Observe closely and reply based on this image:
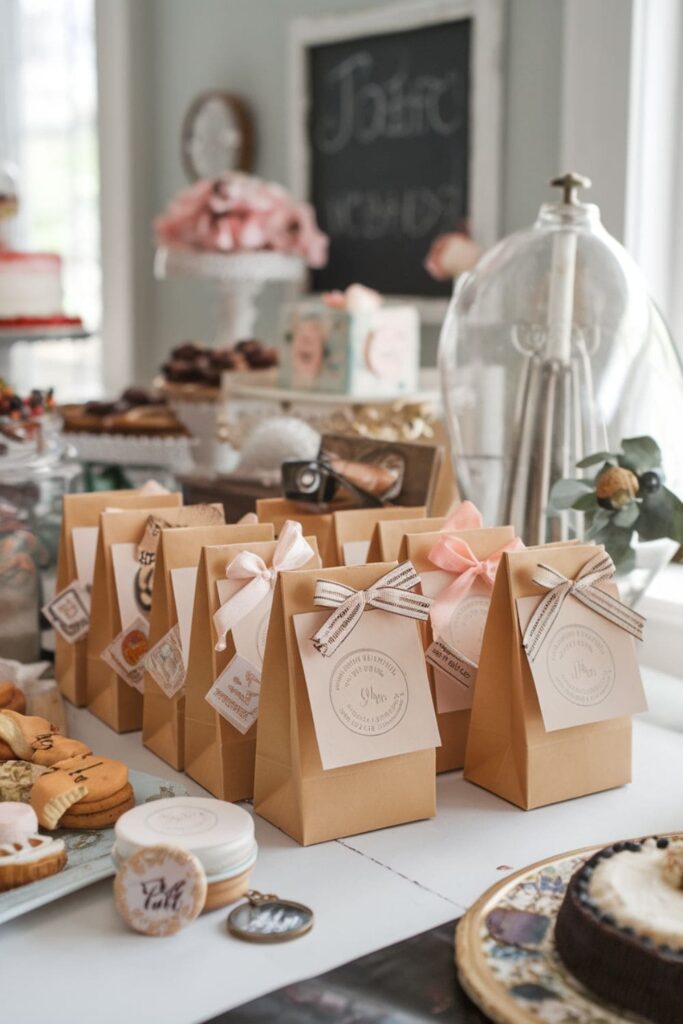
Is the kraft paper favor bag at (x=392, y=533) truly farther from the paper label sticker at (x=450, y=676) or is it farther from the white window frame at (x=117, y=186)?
the white window frame at (x=117, y=186)

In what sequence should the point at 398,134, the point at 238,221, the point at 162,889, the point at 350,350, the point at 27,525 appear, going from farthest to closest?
the point at 398,134, the point at 238,221, the point at 350,350, the point at 27,525, the point at 162,889

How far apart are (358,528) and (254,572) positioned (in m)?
0.23

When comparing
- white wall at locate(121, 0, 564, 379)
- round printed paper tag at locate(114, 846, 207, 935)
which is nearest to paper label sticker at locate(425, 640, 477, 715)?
round printed paper tag at locate(114, 846, 207, 935)

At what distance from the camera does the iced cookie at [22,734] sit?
3.18ft

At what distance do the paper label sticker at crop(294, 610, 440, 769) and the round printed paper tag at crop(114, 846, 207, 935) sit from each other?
Answer: 0.14 meters

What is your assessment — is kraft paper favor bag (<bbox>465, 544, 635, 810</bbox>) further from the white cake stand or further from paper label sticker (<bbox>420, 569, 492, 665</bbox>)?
the white cake stand

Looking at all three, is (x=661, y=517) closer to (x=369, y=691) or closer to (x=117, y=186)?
(x=369, y=691)

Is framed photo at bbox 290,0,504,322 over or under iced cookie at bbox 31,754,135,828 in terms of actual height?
over

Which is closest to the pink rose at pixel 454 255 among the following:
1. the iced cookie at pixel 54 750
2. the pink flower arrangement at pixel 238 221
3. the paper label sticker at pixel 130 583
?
the pink flower arrangement at pixel 238 221

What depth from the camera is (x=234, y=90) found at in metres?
3.36

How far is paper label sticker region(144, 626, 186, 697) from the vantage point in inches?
40.6

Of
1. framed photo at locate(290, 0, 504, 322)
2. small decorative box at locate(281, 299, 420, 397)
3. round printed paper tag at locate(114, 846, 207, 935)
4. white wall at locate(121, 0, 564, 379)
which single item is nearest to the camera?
round printed paper tag at locate(114, 846, 207, 935)

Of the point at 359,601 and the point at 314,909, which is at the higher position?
the point at 359,601

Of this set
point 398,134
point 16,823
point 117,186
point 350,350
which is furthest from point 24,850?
point 117,186
